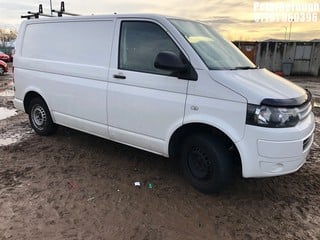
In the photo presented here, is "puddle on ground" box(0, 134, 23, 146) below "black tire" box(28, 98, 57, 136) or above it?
below

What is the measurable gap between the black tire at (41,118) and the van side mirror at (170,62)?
113 inches

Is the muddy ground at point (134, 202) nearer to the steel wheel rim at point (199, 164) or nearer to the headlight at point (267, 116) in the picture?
the steel wheel rim at point (199, 164)

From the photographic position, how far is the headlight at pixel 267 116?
11.4ft

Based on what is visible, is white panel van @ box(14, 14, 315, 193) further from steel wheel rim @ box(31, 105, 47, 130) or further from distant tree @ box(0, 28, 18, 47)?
distant tree @ box(0, 28, 18, 47)

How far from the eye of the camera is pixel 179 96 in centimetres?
403

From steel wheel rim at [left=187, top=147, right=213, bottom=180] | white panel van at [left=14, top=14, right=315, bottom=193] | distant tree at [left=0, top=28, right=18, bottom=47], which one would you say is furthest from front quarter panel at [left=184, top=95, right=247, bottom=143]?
distant tree at [left=0, top=28, right=18, bottom=47]

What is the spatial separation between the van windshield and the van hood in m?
0.20

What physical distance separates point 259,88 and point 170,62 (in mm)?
1010

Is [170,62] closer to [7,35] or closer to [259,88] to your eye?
[259,88]

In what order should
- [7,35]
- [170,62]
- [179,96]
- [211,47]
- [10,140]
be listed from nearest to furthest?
[170,62], [179,96], [211,47], [10,140], [7,35]

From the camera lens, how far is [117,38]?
4688mm

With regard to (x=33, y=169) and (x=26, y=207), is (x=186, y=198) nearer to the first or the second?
(x=26, y=207)

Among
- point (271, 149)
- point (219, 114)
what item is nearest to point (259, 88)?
point (219, 114)

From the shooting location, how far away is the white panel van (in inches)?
141
